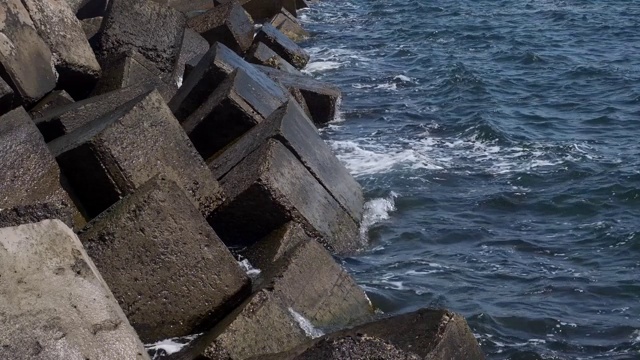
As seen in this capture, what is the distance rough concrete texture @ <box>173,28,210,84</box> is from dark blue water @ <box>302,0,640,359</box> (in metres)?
1.92

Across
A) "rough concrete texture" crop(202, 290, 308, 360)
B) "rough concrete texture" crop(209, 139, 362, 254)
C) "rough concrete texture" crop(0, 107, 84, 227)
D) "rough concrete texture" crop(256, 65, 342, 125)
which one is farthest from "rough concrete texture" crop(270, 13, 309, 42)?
"rough concrete texture" crop(202, 290, 308, 360)

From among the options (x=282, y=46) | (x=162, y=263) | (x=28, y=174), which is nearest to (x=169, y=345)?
(x=162, y=263)

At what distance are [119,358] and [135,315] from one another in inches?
47.9

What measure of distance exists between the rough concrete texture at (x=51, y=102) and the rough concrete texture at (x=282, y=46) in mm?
6240

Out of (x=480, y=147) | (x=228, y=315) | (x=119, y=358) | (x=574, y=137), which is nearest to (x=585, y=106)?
(x=574, y=137)

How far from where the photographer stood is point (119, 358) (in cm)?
451

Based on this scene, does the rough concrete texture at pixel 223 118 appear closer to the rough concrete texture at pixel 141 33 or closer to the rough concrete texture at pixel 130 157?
the rough concrete texture at pixel 130 157

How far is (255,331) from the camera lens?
212 inches

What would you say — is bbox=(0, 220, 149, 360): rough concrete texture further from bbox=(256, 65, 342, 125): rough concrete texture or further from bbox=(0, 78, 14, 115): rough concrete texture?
bbox=(256, 65, 342, 125): rough concrete texture

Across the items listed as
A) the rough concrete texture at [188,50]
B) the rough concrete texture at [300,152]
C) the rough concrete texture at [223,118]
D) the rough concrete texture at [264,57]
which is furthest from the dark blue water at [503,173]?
the rough concrete texture at [188,50]

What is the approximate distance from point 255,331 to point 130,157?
216 cm

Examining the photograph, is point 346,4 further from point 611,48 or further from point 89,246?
point 89,246

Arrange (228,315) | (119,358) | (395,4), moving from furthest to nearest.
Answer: (395,4) → (228,315) → (119,358)

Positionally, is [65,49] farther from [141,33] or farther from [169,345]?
[169,345]
